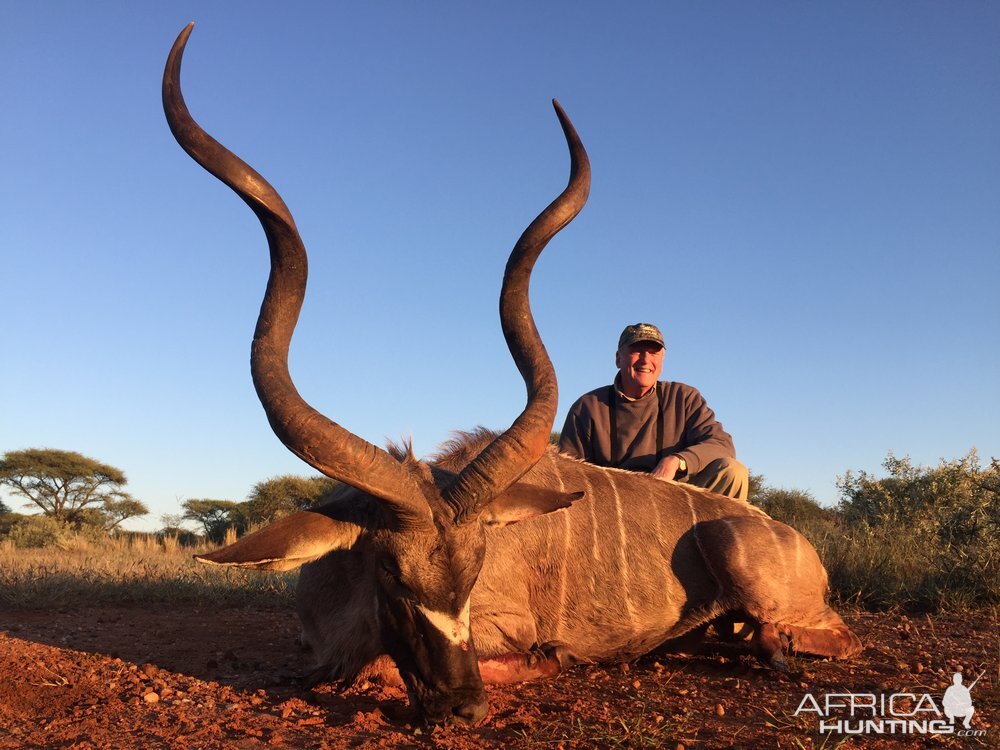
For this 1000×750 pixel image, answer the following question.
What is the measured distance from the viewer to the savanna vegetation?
570 centimetres

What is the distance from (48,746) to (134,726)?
0.91 ft

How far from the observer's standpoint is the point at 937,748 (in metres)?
2.63

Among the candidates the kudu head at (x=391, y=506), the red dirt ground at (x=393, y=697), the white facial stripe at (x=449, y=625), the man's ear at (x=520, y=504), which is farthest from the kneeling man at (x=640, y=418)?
the white facial stripe at (x=449, y=625)

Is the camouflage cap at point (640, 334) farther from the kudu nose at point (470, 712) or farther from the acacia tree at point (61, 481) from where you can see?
the acacia tree at point (61, 481)

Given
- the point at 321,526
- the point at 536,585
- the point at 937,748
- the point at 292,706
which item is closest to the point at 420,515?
the point at 321,526

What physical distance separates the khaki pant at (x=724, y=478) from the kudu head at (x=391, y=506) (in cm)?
181

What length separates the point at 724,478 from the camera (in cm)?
504

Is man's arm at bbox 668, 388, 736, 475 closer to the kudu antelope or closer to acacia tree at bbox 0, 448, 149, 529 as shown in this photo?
the kudu antelope

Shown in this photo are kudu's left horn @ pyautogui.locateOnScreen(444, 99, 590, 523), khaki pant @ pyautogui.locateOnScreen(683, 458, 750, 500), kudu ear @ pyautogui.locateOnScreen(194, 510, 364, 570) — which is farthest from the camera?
khaki pant @ pyautogui.locateOnScreen(683, 458, 750, 500)

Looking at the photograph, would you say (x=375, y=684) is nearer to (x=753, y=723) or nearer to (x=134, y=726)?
(x=134, y=726)

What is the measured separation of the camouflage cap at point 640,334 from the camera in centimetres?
552

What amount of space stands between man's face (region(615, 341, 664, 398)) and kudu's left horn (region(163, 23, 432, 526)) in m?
2.71

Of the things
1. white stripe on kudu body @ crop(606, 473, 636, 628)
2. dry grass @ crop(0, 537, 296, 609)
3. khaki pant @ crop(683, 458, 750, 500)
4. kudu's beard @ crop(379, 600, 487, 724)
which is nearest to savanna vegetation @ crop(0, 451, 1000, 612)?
dry grass @ crop(0, 537, 296, 609)

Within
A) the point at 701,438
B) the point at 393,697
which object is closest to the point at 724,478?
the point at 701,438
